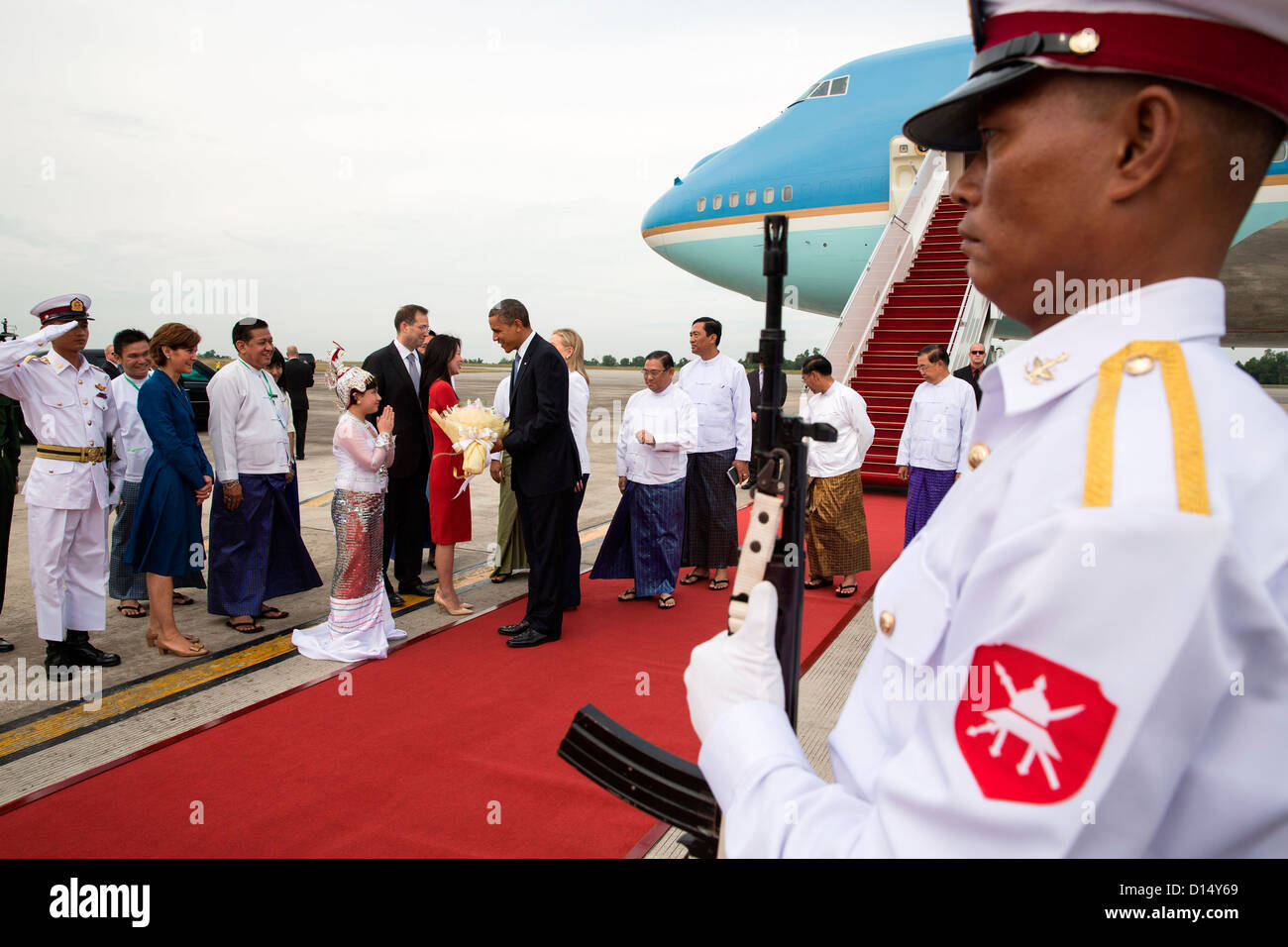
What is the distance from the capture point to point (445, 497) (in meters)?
5.08

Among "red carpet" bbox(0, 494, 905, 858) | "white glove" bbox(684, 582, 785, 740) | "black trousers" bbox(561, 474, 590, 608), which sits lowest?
"red carpet" bbox(0, 494, 905, 858)

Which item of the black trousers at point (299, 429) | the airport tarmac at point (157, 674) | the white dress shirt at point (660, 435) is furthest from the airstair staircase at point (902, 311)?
the black trousers at point (299, 429)

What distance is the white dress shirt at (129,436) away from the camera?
5047 mm

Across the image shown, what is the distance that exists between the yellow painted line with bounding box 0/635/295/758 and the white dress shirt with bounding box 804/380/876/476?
147 inches

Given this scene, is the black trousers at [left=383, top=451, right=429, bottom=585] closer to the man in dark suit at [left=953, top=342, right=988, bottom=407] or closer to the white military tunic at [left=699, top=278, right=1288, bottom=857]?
the white military tunic at [left=699, top=278, right=1288, bottom=857]

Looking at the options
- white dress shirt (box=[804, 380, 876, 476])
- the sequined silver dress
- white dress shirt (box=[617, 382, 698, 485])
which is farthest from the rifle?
white dress shirt (box=[804, 380, 876, 476])

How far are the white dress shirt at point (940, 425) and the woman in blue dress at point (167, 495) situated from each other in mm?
4905

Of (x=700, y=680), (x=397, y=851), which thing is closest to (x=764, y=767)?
(x=700, y=680)

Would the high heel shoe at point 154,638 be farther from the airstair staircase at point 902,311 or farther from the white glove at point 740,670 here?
the airstair staircase at point 902,311

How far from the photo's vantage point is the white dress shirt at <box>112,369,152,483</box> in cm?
505

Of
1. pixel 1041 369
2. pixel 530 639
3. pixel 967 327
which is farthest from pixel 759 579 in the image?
pixel 967 327

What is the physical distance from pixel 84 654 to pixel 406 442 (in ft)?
7.37

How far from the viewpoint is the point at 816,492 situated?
5.77 m

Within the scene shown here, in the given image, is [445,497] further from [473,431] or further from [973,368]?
[973,368]
